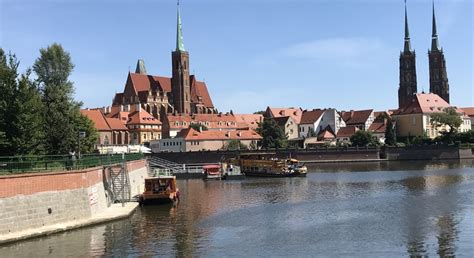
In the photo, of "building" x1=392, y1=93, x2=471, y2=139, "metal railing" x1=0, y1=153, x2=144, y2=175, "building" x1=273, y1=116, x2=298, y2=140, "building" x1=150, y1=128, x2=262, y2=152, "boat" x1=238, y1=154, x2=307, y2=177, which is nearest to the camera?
"metal railing" x1=0, y1=153, x2=144, y2=175

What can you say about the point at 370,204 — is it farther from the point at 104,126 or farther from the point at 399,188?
the point at 104,126

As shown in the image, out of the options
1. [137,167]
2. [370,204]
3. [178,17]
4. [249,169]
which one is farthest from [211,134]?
[370,204]

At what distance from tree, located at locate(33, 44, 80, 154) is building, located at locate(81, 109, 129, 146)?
47004mm

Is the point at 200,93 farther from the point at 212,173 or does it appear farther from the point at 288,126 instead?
the point at 212,173

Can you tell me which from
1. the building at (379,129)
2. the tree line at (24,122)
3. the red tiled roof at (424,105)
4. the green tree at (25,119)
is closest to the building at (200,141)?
the building at (379,129)

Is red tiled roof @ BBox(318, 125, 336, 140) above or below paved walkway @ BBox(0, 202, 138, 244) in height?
above

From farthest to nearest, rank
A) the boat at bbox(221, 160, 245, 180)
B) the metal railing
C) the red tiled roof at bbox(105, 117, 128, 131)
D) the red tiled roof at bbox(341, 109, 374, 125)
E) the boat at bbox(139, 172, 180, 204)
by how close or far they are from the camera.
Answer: the red tiled roof at bbox(341, 109, 374, 125)
the red tiled roof at bbox(105, 117, 128, 131)
the boat at bbox(221, 160, 245, 180)
the boat at bbox(139, 172, 180, 204)
the metal railing

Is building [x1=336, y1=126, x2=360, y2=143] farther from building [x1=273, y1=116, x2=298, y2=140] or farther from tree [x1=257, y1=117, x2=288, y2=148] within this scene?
tree [x1=257, y1=117, x2=288, y2=148]

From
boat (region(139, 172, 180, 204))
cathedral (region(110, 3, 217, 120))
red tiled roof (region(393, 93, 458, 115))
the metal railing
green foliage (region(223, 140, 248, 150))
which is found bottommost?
boat (region(139, 172, 180, 204))

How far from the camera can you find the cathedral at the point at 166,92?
6964 inches

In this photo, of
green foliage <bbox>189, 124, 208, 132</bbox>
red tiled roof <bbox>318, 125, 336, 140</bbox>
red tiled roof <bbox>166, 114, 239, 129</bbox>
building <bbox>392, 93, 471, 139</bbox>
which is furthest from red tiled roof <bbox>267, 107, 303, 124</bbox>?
green foliage <bbox>189, 124, 208, 132</bbox>

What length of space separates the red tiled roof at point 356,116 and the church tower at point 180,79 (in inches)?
1858

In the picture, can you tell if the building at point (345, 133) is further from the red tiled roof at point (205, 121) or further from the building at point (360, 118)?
the red tiled roof at point (205, 121)

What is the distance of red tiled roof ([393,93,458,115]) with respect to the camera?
160 m
